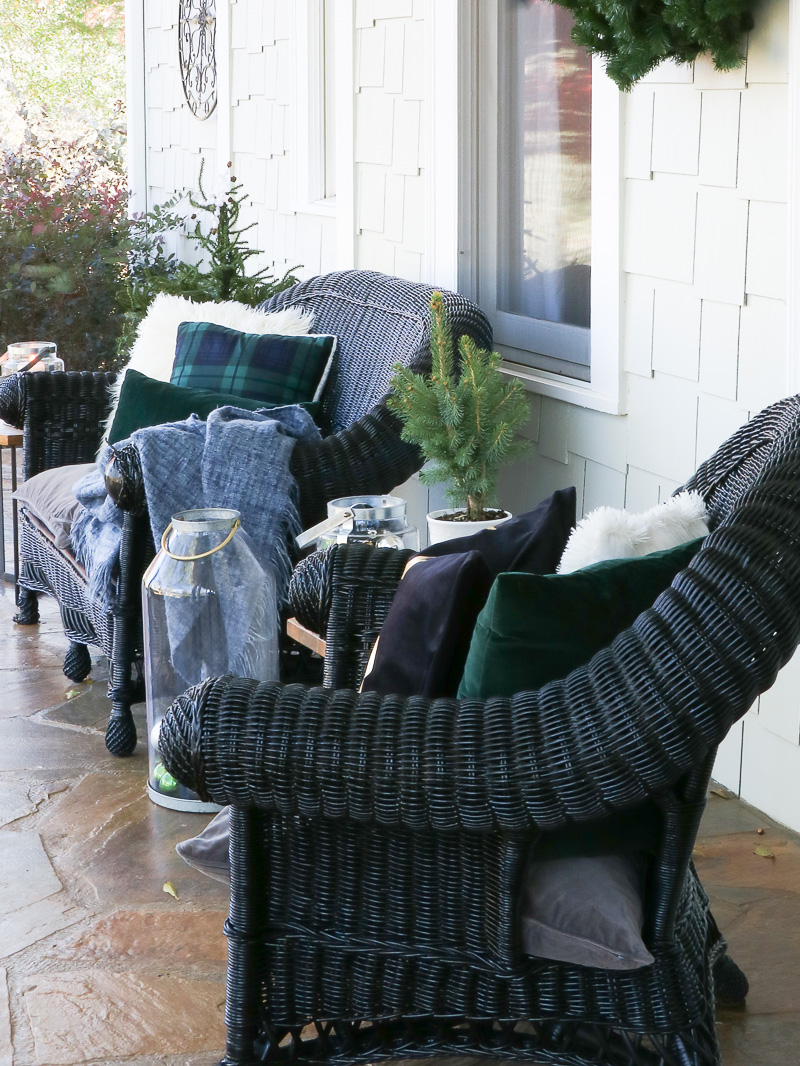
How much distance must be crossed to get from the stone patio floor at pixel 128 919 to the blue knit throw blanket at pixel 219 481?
1.56 feet

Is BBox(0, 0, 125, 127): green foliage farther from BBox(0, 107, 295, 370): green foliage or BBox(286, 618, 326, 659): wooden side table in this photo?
BBox(286, 618, 326, 659): wooden side table

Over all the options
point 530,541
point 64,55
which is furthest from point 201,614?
point 64,55

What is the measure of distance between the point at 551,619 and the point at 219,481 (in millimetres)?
1516

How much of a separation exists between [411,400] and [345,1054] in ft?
5.31

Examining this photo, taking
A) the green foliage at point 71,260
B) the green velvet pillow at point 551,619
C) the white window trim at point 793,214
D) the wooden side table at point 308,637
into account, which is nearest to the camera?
the green velvet pillow at point 551,619

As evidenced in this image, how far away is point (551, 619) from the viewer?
134cm

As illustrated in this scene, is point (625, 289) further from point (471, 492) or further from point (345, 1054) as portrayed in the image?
point (345, 1054)

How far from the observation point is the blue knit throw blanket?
2.68m

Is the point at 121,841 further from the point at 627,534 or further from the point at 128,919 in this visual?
the point at 627,534

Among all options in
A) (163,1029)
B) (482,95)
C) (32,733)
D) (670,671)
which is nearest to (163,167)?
(482,95)

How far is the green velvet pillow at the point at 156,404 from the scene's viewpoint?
2949 millimetres

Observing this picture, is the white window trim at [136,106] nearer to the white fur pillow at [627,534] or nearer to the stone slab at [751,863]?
the stone slab at [751,863]

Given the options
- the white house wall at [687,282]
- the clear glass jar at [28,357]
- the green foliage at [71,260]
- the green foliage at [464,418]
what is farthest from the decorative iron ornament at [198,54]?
the green foliage at [464,418]

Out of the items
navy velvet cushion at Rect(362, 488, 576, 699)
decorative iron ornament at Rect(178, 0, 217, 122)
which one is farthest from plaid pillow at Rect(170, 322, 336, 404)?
decorative iron ornament at Rect(178, 0, 217, 122)
